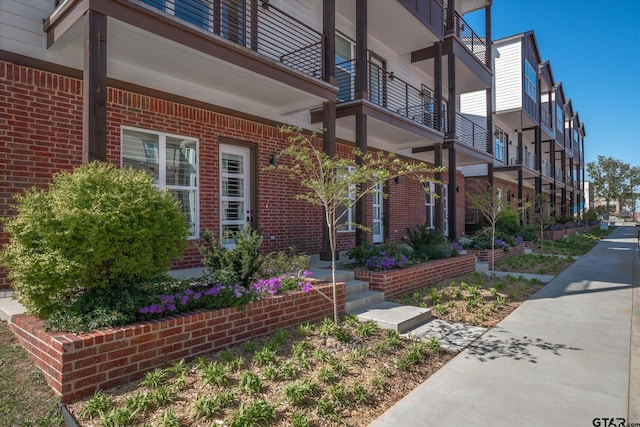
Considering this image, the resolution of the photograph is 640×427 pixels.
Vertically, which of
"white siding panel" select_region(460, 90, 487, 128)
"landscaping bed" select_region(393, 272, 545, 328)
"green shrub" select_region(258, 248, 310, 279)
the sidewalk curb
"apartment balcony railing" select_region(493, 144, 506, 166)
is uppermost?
"white siding panel" select_region(460, 90, 487, 128)

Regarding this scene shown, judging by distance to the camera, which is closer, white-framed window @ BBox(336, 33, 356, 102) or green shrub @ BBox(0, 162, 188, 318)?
green shrub @ BBox(0, 162, 188, 318)

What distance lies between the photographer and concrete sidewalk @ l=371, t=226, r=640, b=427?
2967 millimetres

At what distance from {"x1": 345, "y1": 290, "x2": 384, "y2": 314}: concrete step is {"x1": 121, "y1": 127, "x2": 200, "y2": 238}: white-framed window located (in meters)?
2.93

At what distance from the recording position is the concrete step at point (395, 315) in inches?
193

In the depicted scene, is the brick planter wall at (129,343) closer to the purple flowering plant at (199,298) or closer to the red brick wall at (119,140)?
the purple flowering plant at (199,298)

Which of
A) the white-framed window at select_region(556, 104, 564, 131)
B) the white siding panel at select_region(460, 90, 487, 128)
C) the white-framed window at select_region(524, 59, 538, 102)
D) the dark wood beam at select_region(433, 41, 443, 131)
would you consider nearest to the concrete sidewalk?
the dark wood beam at select_region(433, 41, 443, 131)

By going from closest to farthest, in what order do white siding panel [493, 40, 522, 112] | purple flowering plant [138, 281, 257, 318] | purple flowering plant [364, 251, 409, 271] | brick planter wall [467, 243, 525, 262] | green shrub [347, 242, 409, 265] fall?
1. purple flowering plant [138, 281, 257, 318]
2. purple flowering plant [364, 251, 409, 271]
3. green shrub [347, 242, 409, 265]
4. brick planter wall [467, 243, 525, 262]
5. white siding panel [493, 40, 522, 112]

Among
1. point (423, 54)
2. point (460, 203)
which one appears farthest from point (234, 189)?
point (460, 203)

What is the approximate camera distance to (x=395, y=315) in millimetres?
5211

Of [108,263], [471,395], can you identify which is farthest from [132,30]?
[471,395]

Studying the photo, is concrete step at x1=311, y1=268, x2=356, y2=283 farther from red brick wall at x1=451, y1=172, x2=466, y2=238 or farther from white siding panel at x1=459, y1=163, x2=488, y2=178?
white siding panel at x1=459, y1=163, x2=488, y2=178

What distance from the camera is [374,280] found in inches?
250

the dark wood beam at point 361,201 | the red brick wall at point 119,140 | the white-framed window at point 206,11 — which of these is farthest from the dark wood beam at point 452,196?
the white-framed window at point 206,11

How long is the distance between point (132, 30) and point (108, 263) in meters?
3.12
